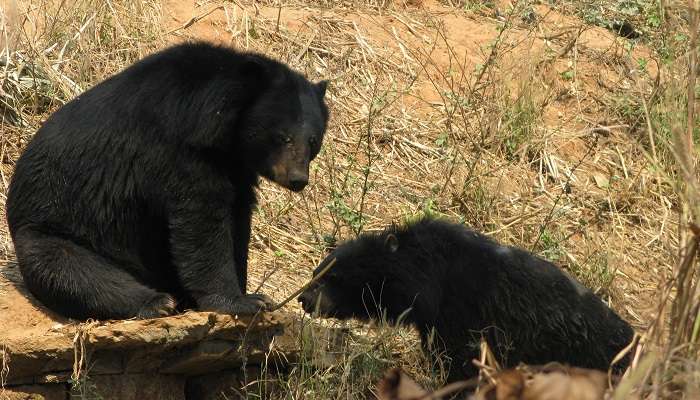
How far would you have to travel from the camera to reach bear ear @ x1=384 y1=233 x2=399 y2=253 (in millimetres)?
6797

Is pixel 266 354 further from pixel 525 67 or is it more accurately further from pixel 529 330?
pixel 525 67

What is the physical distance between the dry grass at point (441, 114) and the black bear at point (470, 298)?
67cm

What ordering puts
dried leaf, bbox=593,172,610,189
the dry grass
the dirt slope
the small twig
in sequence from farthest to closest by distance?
1. the small twig
2. dried leaf, bbox=593,172,610,189
3. the dirt slope
4. the dry grass

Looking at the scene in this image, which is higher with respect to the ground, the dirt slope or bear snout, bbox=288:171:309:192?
bear snout, bbox=288:171:309:192

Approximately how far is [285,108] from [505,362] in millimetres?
2050

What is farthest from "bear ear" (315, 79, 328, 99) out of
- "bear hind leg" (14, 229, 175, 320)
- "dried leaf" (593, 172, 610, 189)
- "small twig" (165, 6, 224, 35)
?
"dried leaf" (593, 172, 610, 189)

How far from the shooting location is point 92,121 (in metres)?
6.27

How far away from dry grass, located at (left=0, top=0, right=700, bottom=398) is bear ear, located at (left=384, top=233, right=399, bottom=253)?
864mm

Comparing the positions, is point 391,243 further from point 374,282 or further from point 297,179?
point 297,179

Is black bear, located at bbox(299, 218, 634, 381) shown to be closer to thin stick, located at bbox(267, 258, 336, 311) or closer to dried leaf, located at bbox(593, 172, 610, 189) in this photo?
thin stick, located at bbox(267, 258, 336, 311)

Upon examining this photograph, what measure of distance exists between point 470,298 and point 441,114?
4.72 m

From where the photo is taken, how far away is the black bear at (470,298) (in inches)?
260

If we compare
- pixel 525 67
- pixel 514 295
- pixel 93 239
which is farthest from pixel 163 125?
pixel 525 67

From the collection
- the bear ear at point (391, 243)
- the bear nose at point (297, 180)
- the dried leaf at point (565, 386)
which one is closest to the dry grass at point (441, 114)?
the bear ear at point (391, 243)
